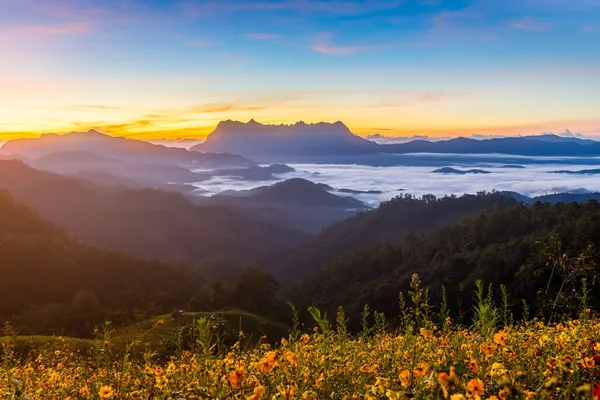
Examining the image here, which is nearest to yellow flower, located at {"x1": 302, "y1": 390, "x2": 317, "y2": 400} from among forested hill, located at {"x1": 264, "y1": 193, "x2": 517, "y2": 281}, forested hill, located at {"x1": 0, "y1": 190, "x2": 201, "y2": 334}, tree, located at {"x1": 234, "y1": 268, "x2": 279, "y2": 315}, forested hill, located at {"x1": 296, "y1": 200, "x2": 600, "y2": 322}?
forested hill, located at {"x1": 296, "y1": 200, "x2": 600, "y2": 322}

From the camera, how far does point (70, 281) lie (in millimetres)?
68750

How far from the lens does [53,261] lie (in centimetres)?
6969

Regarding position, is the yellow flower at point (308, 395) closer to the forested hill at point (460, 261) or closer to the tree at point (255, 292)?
the forested hill at point (460, 261)

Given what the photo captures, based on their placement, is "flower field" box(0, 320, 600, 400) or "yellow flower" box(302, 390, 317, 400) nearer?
"yellow flower" box(302, 390, 317, 400)

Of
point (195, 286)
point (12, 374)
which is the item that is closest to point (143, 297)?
point (195, 286)

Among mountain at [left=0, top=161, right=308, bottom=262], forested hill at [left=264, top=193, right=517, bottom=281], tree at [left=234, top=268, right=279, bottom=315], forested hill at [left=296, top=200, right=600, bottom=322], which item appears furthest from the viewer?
mountain at [left=0, top=161, right=308, bottom=262]

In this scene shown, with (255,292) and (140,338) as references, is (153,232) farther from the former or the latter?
(140,338)

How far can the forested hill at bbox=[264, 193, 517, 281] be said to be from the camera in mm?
145500

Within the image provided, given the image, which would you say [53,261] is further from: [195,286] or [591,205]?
[591,205]

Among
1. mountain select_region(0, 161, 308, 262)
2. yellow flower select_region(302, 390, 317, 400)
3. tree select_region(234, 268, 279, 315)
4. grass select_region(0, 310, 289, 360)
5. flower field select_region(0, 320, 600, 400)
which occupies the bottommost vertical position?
mountain select_region(0, 161, 308, 262)

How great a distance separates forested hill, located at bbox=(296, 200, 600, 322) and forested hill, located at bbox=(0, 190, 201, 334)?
23532 millimetres

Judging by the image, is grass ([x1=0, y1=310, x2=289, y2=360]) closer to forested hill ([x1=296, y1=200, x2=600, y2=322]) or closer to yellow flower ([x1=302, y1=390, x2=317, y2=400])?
yellow flower ([x1=302, y1=390, x2=317, y2=400])

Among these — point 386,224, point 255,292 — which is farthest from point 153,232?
point 255,292

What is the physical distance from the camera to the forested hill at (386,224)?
146 metres
